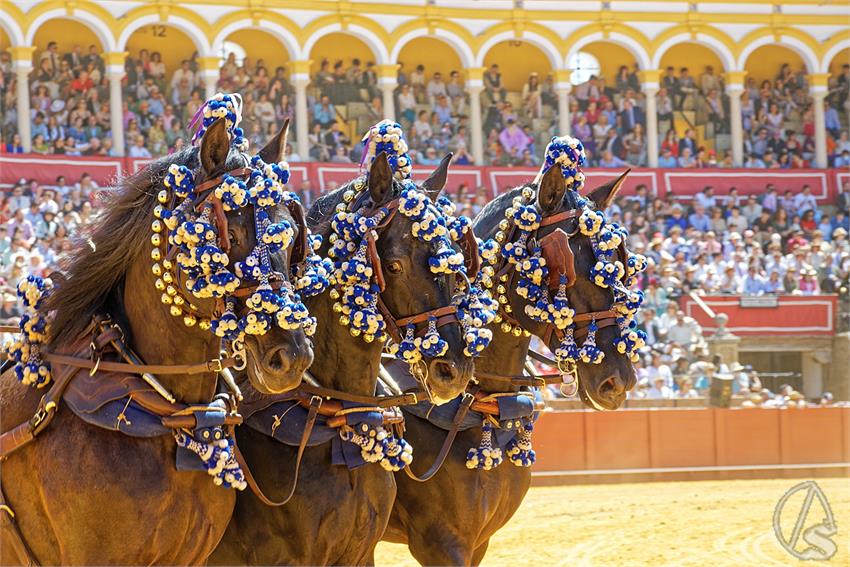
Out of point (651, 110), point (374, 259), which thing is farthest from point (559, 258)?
point (651, 110)

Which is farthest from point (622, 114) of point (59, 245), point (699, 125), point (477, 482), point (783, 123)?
point (477, 482)

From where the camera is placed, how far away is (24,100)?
2147 cm

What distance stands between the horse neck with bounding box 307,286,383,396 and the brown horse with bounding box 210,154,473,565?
0.07 feet

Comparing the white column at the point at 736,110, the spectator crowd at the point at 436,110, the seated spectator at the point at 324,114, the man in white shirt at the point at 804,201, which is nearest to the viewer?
the spectator crowd at the point at 436,110

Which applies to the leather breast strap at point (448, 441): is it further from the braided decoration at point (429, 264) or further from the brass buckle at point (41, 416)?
the brass buckle at point (41, 416)

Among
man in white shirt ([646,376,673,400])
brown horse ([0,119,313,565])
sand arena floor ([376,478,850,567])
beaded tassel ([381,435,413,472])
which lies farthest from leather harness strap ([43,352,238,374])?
man in white shirt ([646,376,673,400])

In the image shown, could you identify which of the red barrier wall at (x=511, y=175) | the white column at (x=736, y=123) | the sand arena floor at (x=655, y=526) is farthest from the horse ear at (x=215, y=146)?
the white column at (x=736, y=123)

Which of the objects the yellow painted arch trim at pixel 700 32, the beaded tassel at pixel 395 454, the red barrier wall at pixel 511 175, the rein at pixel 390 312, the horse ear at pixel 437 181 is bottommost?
the beaded tassel at pixel 395 454

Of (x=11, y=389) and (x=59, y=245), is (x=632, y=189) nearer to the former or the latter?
(x=59, y=245)

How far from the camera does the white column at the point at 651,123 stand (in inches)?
995

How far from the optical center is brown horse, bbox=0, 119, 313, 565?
4043 millimetres

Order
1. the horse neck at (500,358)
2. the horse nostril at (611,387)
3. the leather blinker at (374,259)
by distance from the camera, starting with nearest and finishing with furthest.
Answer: the leather blinker at (374,259)
the horse nostril at (611,387)
the horse neck at (500,358)

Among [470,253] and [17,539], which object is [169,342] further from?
[470,253]

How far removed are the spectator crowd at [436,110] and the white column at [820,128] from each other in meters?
0.19
